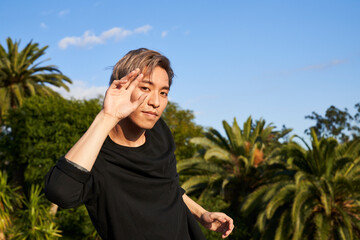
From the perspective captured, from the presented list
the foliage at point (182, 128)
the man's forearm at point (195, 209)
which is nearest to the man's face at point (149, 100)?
the man's forearm at point (195, 209)

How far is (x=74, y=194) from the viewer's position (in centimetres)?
186

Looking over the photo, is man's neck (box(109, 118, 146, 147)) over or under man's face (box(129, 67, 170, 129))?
under

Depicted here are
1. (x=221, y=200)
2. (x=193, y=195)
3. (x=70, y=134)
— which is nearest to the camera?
(x=221, y=200)

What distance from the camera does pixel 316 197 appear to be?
18.1 metres

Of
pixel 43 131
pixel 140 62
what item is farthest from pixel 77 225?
pixel 140 62

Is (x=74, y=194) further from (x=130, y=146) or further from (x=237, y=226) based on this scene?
(x=237, y=226)

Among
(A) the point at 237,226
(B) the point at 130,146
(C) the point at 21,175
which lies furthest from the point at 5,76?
(B) the point at 130,146

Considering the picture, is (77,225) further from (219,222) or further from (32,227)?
(219,222)

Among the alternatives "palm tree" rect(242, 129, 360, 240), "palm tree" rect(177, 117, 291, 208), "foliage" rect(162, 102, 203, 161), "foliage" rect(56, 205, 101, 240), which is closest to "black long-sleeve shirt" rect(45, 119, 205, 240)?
"palm tree" rect(242, 129, 360, 240)

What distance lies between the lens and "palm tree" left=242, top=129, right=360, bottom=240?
17000mm

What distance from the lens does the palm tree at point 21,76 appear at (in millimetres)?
29750

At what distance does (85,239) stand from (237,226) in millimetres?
7627

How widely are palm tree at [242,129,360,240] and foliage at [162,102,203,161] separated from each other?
12.6 metres

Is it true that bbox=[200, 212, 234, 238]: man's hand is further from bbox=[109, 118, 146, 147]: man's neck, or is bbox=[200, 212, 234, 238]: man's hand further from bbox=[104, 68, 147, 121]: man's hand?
bbox=[104, 68, 147, 121]: man's hand
